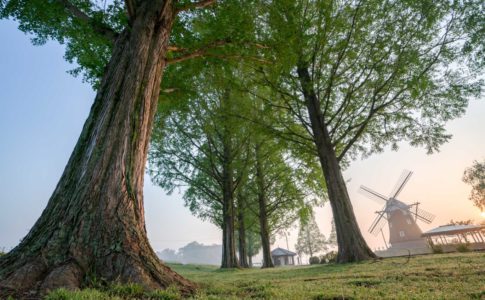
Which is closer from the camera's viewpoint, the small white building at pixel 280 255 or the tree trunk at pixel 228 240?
the tree trunk at pixel 228 240

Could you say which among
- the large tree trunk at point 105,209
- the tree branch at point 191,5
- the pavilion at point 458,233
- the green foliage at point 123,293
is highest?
the tree branch at point 191,5

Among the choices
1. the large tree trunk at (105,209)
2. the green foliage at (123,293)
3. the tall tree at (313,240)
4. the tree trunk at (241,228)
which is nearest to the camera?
the green foliage at (123,293)

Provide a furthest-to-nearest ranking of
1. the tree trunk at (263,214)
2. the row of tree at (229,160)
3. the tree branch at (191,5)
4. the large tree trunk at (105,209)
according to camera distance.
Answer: the tree trunk at (263,214) < the row of tree at (229,160) < the tree branch at (191,5) < the large tree trunk at (105,209)

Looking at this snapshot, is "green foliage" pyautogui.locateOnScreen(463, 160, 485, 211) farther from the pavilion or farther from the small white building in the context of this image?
the small white building

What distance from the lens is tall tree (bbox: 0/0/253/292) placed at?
2.81 m

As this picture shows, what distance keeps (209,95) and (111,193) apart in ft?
45.7

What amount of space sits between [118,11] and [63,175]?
5469 millimetres

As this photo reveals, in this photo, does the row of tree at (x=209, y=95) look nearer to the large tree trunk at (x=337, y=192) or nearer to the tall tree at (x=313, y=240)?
the large tree trunk at (x=337, y=192)

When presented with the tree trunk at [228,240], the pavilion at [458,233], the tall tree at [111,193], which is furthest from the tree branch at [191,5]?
the pavilion at [458,233]

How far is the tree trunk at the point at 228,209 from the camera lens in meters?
15.6

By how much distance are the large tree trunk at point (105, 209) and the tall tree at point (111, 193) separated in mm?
11

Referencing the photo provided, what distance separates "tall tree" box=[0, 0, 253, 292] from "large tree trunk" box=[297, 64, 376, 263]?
7.06 m

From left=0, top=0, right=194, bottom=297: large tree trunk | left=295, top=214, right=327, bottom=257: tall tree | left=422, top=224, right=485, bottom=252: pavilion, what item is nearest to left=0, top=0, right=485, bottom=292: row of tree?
left=0, top=0, right=194, bottom=297: large tree trunk

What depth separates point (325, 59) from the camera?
10.3m
